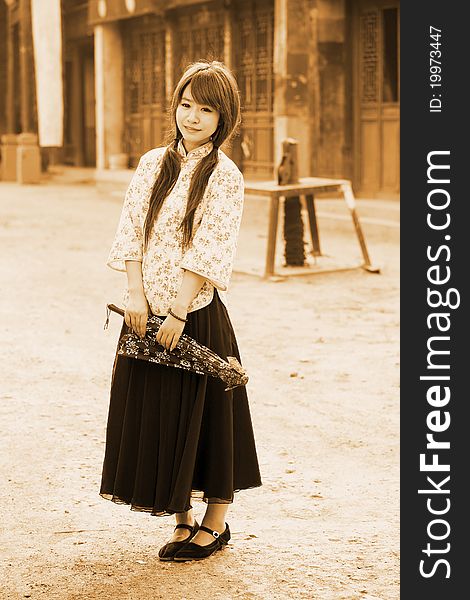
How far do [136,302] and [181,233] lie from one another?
0.82 feet

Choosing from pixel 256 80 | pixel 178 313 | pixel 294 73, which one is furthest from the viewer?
pixel 256 80

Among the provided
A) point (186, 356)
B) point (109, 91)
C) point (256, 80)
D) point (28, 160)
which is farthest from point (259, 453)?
point (28, 160)

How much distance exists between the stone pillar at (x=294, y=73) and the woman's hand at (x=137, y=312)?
11.5 metres

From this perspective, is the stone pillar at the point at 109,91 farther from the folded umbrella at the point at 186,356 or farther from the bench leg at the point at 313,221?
the folded umbrella at the point at 186,356

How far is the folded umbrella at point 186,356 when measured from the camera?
3605mm

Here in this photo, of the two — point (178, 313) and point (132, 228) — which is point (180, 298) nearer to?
point (178, 313)

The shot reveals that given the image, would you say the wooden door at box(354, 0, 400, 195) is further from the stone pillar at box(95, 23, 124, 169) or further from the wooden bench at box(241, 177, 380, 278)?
the stone pillar at box(95, 23, 124, 169)

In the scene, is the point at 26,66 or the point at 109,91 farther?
the point at 26,66

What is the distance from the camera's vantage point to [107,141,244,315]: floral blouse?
11.9 feet

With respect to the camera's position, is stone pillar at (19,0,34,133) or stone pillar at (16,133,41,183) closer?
stone pillar at (16,133,41,183)

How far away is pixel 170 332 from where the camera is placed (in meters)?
3.60

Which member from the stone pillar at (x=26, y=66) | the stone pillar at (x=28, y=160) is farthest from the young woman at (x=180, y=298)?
the stone pillar at (x=26, y=66)

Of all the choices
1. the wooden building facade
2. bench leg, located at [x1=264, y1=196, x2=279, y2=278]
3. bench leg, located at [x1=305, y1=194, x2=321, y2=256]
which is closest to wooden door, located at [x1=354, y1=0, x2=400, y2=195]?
the wooden building facade

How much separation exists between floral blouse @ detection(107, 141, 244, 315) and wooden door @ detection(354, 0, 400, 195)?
428 inches
